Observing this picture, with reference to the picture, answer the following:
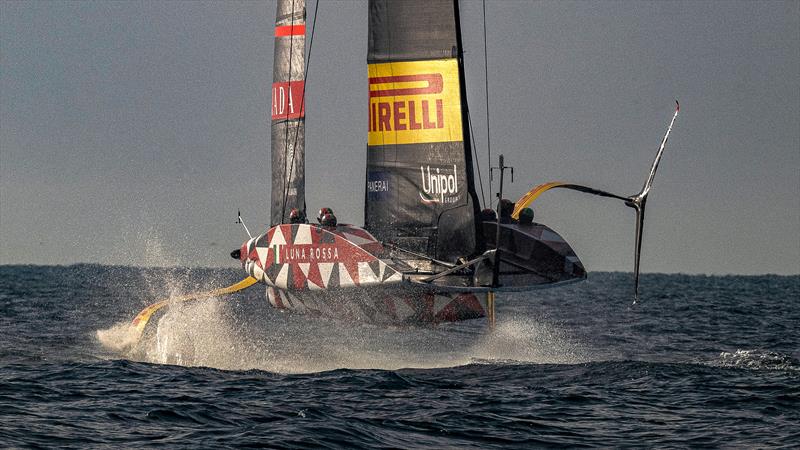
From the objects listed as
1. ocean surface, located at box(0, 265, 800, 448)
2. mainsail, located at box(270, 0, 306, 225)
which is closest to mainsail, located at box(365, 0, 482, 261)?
ocean surface, located at box(0, 265, 800, 448)

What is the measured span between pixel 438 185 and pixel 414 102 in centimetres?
135

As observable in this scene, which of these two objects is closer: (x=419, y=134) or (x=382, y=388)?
(x=382, y=388)

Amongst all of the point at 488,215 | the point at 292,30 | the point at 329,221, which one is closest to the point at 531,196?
the point at 488,215

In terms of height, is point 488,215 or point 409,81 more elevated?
point 409,81

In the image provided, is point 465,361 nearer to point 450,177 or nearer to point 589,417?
point 450,177

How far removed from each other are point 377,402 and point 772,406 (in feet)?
15.0

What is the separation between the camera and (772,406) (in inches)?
474

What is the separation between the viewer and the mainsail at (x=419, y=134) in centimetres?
1574

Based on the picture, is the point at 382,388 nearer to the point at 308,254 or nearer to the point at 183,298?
the point at 308,254

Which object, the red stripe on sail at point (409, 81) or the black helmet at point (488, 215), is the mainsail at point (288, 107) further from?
the black helmet at point (488, 215)

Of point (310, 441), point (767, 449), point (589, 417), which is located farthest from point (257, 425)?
point (767, 449)

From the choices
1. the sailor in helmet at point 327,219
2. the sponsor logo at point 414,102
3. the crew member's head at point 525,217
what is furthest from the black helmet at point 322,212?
the crew member's head at point 525,217

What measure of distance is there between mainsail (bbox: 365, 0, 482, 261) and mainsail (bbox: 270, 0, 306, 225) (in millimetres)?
3103

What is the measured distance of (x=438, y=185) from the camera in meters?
16.0
